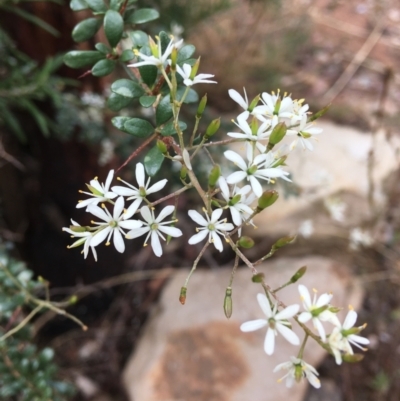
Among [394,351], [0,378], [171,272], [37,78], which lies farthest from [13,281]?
[394,351]

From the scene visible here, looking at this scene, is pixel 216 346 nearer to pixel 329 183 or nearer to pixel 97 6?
pixel 329 183

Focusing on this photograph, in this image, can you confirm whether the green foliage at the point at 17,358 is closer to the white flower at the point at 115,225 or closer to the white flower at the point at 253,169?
the white flower at the point at 115,225

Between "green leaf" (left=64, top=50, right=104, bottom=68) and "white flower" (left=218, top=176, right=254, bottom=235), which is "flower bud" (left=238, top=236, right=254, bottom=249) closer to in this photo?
"white flower" (left=218, top=176, right=254, bottom=235)

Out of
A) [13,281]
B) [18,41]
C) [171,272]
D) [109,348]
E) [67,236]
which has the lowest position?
[109,348]

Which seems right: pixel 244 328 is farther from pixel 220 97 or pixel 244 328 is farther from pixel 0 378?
pixel 220 97

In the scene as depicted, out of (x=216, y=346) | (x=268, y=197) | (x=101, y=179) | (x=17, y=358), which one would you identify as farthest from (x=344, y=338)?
(x=101, y=179)

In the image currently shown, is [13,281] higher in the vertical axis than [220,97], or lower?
higher

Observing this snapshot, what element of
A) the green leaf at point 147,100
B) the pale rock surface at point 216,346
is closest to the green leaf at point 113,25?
the green leaf at point 147,100
